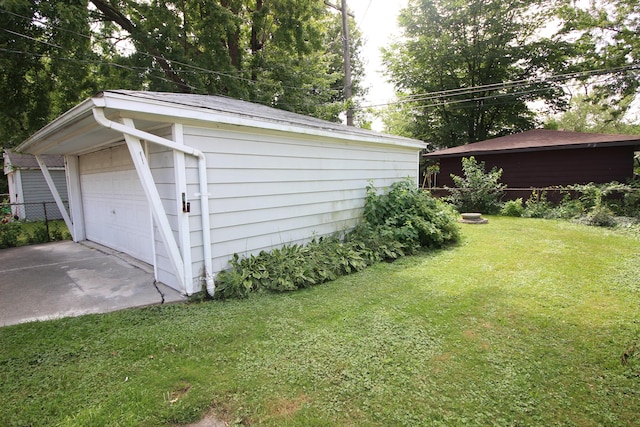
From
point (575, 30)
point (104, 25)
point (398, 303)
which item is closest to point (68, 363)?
point (398, 303)

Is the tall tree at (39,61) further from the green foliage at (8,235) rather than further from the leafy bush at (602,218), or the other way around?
the leafy bush at (602,218)

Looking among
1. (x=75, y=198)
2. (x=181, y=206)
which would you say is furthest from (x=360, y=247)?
(x=75, y=198)

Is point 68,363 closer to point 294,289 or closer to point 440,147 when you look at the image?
point 294,289

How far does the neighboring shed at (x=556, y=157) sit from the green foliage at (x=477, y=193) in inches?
76.2

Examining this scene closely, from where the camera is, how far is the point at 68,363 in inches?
94.0

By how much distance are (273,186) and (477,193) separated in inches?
351

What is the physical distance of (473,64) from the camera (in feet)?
62.3

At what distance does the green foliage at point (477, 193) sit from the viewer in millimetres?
10795

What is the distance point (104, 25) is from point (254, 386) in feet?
48.6

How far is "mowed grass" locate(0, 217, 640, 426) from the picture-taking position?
73.8 inches

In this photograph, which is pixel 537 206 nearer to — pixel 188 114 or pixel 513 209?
pixel 513 209

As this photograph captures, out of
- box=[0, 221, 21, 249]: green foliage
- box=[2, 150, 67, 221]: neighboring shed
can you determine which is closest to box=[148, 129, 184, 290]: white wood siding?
box=[0, 221, 21, 249]: green foliage

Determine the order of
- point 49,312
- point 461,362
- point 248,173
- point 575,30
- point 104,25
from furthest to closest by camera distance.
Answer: point 575,30
point 104,25
point 248,173
point 49,312
point 461,362

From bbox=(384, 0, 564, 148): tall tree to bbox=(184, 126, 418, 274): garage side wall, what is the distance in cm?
1257
